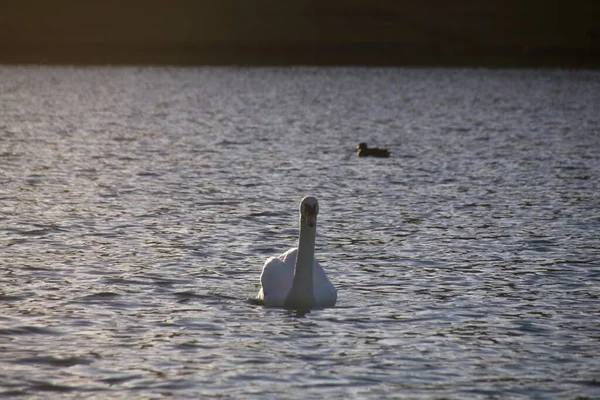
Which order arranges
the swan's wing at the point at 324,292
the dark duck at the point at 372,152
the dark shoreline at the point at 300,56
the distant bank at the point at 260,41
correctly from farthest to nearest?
1. the distant bank at the point at 260,41
2. the dark shoreline at the point at 300,56
3. the dark duck at the point at 372,152
4. the swan's wing at the point at 324,292

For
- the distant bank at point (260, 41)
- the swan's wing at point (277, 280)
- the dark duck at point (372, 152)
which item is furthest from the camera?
the distant bank at point (260, 41)

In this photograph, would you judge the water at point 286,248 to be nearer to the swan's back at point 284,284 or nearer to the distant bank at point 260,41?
the swan's back at point 284,284

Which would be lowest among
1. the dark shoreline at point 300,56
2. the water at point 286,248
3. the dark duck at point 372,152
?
the water at point 286,248

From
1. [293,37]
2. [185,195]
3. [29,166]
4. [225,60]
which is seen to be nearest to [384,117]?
[29,166]

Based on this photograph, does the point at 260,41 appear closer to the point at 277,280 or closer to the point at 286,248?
the point at 286,248

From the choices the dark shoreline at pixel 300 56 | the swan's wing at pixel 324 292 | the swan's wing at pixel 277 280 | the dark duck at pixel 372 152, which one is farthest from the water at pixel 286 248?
the dark shoreline at pixel 300 56

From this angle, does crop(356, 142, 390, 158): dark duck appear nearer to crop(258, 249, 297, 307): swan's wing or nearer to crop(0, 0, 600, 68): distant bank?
crop(258, 249, 297, 307): swan's wing

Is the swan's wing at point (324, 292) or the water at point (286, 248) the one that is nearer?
the water at point (286, 248)

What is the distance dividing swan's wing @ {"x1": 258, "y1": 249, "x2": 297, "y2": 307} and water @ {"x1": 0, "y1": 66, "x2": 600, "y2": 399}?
16.0 inches

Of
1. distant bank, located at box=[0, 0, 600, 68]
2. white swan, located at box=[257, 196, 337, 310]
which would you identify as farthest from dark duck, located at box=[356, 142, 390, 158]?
distant bank, located at box=[0, 0, 600, 68]

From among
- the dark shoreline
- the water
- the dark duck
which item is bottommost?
the water

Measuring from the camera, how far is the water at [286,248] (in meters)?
13.5

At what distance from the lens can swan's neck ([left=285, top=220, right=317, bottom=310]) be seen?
655 inches

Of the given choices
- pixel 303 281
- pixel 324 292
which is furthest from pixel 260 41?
pixel 303 281
